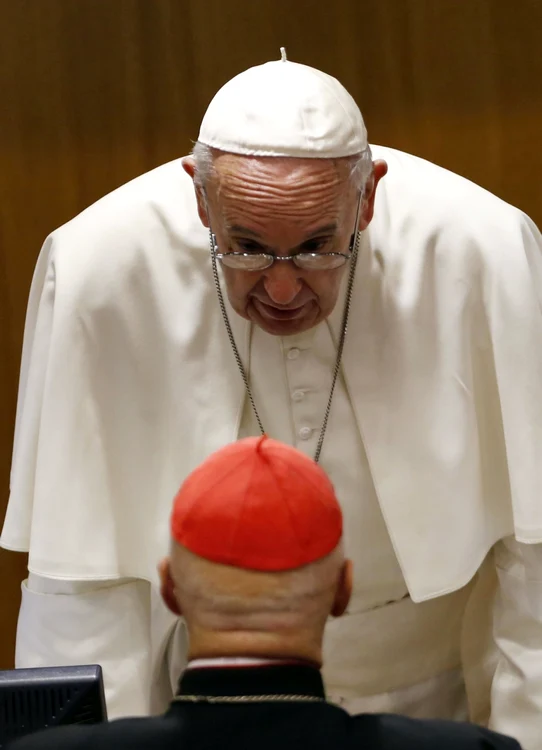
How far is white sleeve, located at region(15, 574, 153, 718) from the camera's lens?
6.93 feet

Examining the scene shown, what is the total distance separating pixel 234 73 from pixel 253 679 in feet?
6.73

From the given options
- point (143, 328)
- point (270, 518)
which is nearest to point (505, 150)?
point (143, 328)

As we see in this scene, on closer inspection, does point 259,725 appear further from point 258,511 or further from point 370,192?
point 370,192

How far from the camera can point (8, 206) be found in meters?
2.99

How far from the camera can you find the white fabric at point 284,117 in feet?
5.99

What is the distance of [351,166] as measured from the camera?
1864 millimetres

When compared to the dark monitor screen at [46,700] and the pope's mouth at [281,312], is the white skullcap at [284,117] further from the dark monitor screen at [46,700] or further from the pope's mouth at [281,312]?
the dark monitor screen at [46,700]

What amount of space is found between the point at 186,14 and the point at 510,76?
87cm

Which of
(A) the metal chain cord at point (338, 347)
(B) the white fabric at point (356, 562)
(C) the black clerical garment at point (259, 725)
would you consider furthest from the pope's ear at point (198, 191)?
(C) the black clerical garment at point (259, 725)

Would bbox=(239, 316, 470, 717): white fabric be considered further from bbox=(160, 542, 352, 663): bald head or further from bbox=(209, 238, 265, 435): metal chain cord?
bbox=(160, 542, 352, 663): bald head

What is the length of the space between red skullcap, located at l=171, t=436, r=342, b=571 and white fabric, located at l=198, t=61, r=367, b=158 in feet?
2.45

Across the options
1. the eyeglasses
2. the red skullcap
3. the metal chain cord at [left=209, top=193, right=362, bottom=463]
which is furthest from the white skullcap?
the red skullcap

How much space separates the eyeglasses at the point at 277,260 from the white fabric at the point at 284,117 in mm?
175

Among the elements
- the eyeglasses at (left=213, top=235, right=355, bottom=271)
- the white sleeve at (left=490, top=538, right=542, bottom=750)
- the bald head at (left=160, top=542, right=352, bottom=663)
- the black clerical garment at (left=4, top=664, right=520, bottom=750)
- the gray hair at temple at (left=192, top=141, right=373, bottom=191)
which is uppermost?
the gray hair at temple at (left=192, top=141, right=373, bottom=191)
